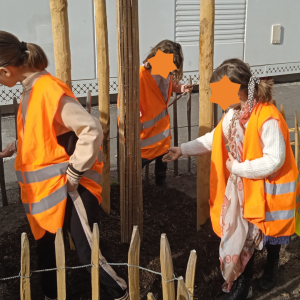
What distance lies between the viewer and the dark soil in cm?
261

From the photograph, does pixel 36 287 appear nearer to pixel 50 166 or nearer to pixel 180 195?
pixel 50 166

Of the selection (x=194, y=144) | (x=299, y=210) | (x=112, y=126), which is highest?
(x=194, y=144)

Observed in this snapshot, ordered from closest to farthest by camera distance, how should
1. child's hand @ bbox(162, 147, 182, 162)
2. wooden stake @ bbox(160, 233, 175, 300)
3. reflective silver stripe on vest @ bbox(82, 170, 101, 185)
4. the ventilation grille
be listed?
1. wooden stake @ bbox(160, 233, 175, 300)
2. reflective silver stripe on vest @ bbox(82, 170, 101, 185)
3. child's hand @ bbox(162, 147, 182, 162)
4. the ventilation grille

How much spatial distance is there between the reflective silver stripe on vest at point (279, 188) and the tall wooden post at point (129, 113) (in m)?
0.86

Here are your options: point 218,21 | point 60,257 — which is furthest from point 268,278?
point 218,21

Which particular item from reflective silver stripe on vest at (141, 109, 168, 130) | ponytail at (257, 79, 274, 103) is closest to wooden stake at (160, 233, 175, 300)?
ponytail at (257, 79, 274, 103)

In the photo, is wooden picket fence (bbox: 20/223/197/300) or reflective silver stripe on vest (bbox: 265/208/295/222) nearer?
wooden picket fence (bbox: 20/223/197/300)

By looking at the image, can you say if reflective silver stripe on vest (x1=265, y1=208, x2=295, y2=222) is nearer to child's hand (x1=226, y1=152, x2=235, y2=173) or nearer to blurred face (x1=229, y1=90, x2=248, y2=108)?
child's hand (x1=226, y1=152, x2=235, y2=173)

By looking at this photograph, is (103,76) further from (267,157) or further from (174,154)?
(267,157)

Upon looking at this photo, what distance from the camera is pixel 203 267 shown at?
2.81 meters

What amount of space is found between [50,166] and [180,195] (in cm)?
217

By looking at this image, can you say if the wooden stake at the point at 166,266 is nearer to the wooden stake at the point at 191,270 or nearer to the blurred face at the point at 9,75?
the wooden stake at the point at 191,270

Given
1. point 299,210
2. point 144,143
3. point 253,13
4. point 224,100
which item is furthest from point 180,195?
point 253,13

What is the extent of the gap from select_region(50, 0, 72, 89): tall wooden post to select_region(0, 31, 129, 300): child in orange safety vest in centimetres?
61
